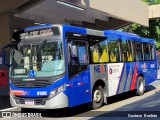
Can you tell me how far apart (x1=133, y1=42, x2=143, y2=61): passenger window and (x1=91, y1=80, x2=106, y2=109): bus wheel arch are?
11.3 feet

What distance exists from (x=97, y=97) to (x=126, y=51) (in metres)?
3.23

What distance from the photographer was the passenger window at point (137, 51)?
50.8 ft

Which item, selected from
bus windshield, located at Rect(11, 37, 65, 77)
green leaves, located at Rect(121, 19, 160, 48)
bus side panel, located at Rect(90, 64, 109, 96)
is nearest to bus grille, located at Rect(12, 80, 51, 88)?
bus windshield, located at Rect(11, 37, 65, 77)

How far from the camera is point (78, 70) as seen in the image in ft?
36.0

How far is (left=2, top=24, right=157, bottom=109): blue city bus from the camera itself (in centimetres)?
1034

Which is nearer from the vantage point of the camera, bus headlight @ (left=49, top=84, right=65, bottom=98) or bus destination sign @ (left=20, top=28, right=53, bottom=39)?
bus headlight @ (left=49, top=84, right=65, bottom=98)

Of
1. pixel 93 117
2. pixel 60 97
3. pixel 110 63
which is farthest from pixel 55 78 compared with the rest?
pixel 110 63

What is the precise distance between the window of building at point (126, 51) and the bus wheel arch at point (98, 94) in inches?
89.5

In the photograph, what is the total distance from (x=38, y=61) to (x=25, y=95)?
1116 millimetres

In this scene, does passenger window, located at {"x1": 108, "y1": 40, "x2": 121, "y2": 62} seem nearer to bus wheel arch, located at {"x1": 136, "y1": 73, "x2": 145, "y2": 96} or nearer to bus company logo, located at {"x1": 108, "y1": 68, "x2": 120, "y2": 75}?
bus company logo, located at {"x1": 108, "y1": 68, "x2": 120, "y2": 75}

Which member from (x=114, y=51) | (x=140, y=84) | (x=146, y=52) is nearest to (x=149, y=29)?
(x=146, y=52)

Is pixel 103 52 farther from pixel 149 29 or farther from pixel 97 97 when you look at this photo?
pixel 149 29

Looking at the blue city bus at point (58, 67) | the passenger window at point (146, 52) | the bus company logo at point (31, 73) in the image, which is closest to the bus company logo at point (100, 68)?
the blue city bus at point (58, 67)

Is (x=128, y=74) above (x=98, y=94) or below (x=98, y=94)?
above
